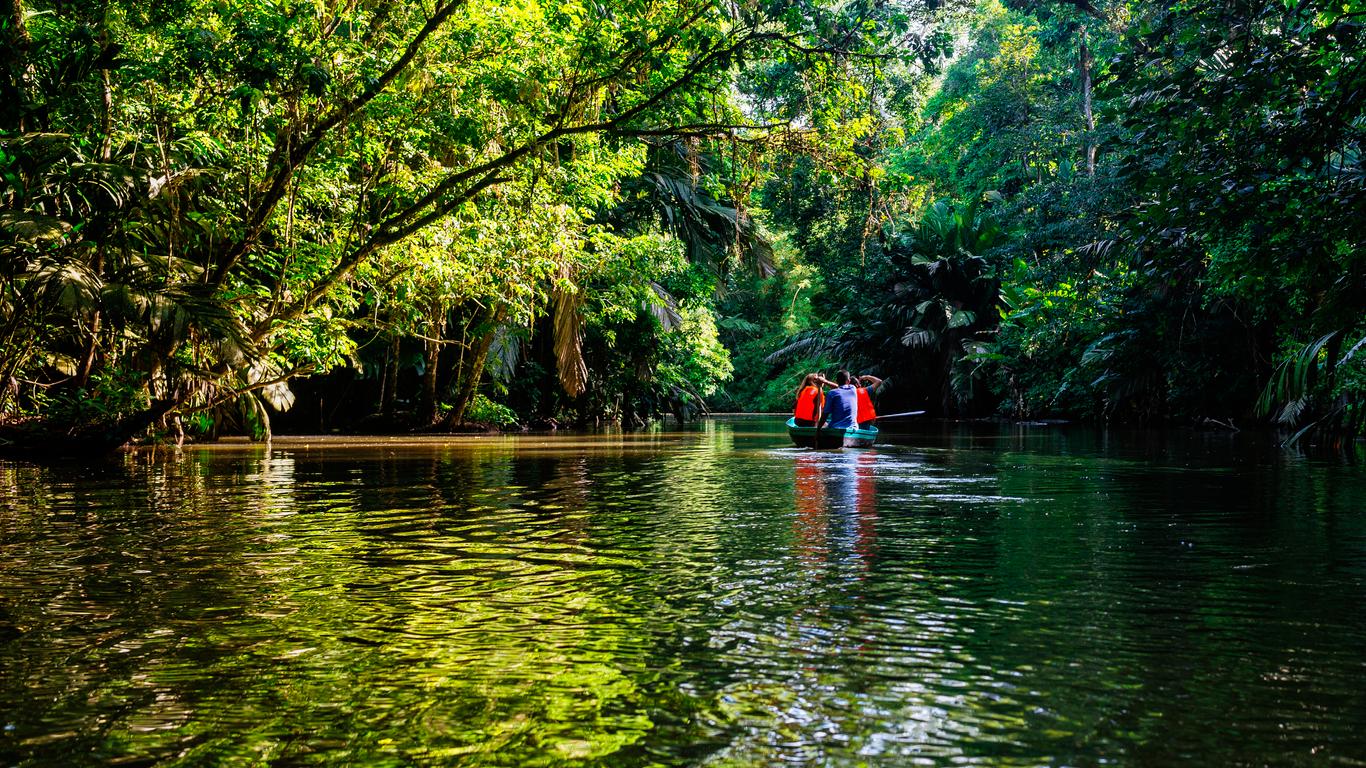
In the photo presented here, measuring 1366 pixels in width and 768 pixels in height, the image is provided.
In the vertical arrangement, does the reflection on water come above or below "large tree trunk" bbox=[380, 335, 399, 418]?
below

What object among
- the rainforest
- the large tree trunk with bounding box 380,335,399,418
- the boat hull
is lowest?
the boat hull

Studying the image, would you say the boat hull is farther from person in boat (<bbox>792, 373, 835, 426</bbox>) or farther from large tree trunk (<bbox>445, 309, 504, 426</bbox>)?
large tree trunk (<bbox>445, 309, 504, 426</bbox>)

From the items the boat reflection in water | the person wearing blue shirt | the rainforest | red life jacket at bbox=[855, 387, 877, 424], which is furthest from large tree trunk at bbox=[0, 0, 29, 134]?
red life jacket at bbox=[855, 387, 877, 424]

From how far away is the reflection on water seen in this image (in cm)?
305

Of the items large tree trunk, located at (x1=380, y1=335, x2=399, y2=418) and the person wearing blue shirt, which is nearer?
the person wearing blue shirt

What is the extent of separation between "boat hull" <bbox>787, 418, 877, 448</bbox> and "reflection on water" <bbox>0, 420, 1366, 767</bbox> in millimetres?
10028

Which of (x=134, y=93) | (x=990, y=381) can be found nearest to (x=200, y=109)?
(x=134, y=93)

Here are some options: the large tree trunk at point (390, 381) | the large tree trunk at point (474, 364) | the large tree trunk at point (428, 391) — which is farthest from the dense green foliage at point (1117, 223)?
the large tree trunk at point (390, 381)

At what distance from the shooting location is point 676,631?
442cm

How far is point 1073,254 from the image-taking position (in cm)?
2978

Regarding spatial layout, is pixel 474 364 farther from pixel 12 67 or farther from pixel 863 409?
pixel 12 67

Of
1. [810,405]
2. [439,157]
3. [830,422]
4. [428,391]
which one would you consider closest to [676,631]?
[439,157]

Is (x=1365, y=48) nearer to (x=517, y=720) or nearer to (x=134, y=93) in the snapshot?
(x=517, y=720)

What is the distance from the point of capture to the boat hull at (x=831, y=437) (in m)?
19.7
